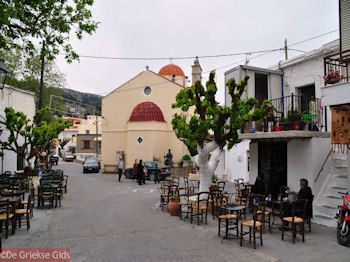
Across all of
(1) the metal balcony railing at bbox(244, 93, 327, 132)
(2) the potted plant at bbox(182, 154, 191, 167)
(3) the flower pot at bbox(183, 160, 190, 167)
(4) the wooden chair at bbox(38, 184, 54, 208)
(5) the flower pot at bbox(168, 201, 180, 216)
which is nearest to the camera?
(1) the metal balcony railing at bbox(244, 93, 327, 132)

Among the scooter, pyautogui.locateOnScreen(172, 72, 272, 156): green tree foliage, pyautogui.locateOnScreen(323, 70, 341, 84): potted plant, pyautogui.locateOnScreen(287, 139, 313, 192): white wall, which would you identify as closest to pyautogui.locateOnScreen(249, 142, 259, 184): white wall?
pyautogui.locateOnScreen(287, 139, 313, 192): white wall

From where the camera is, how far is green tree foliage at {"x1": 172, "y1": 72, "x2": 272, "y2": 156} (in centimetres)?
1011

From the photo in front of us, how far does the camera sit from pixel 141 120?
98.3 ft

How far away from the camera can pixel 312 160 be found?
10094mm

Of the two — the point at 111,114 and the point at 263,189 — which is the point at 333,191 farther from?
the point at 111,114

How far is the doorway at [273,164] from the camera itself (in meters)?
11.7

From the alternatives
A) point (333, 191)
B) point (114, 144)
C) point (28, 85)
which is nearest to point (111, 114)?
point (114, 144)

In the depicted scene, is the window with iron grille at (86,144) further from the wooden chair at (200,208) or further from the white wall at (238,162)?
the wooden chair at (200,208)

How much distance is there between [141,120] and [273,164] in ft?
64.3

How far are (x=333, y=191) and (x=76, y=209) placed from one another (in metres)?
10.1

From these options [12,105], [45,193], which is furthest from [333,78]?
[12,105]

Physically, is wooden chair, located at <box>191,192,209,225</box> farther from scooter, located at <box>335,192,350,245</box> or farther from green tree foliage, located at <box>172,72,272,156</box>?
scooter, located at <box>335,192,350,245</box>

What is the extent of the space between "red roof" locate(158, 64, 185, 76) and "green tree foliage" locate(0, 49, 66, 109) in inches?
555

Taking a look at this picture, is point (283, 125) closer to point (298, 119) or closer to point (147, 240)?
point (298, 119)
